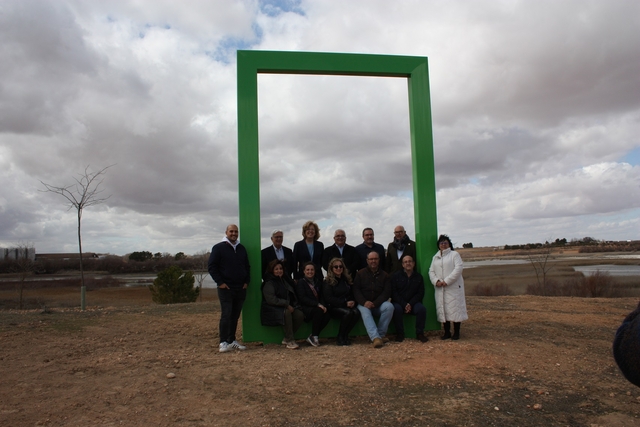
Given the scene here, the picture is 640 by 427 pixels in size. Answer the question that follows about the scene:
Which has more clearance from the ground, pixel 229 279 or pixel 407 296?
pixel 229 279

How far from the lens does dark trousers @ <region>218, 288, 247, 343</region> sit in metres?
5.64

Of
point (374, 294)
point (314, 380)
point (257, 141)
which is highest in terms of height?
point (257, 141)

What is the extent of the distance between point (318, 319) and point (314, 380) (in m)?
1.67

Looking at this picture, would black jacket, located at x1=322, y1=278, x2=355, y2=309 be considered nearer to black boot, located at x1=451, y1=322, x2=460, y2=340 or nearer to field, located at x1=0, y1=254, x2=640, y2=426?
field, located at x1=0, y1=254, x2=640, y2=426

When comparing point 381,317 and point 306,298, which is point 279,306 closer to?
point 306,298

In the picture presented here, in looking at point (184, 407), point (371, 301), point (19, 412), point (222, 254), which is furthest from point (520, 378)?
point (19, 412)

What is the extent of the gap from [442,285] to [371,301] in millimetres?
951

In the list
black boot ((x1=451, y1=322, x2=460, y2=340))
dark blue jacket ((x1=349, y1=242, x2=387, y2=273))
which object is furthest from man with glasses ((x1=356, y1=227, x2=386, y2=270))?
black boot ((x1=451, y1=322, x2=460, y2=340))

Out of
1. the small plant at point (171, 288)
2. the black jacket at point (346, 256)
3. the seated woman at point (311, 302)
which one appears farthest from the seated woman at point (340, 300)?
the small plant at point (171, 288)

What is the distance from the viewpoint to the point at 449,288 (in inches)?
236

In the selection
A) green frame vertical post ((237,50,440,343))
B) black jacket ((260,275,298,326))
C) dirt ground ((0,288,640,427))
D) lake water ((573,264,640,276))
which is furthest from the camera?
lake water ((573,264,640,276))

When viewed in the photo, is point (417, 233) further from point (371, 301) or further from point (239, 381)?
point (239, 381)

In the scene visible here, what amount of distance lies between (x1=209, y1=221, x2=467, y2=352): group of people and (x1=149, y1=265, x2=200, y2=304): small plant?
8.40 meters

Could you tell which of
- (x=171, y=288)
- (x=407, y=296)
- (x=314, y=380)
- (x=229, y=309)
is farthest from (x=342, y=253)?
(x=171, y=288)
